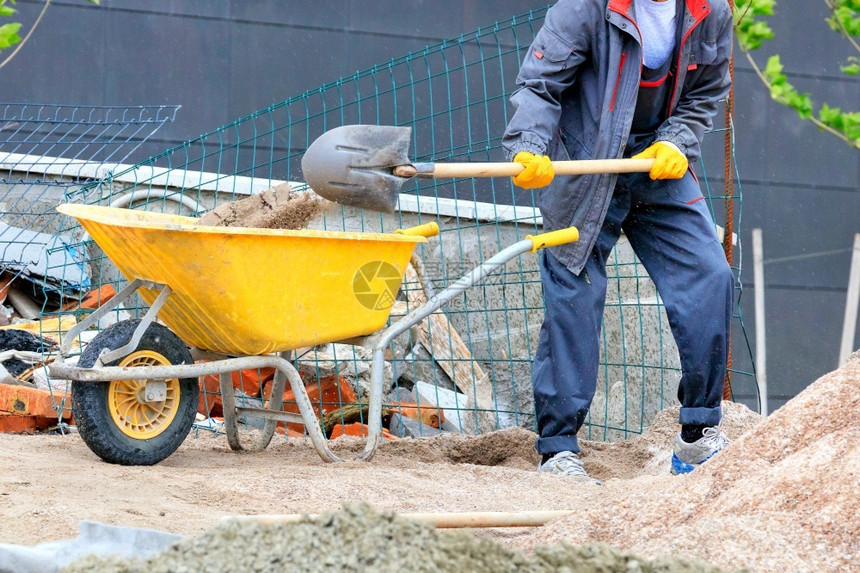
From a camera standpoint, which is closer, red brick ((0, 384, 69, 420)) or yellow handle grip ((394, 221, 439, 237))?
yellow handle grip ((394, 221, 439, 237))

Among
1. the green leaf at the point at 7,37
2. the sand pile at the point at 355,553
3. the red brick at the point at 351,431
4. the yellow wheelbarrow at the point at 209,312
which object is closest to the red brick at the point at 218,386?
the red brick at the point at 351,431

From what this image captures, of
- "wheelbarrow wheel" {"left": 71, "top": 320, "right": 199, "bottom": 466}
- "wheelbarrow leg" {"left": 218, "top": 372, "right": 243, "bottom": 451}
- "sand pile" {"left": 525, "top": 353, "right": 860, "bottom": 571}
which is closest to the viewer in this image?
"sand pile" {"left": 525, "top": 353, "right": 860, "bottom": 571}

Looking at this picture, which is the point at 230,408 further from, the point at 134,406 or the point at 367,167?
the point at 367,167

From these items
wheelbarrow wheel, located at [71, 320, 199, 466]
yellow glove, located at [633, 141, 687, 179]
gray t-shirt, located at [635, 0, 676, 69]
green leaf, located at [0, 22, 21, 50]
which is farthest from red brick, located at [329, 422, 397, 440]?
green leaf, located at [0, 22, 21, 50]

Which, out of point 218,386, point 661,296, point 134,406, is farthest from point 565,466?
point 218,386

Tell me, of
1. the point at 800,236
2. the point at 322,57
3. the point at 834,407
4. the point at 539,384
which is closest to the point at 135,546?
the point at 834,407

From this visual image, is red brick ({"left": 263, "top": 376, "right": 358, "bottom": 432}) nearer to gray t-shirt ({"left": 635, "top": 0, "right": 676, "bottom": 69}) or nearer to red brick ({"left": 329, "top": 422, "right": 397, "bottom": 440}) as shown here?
red brick ({"left": 329, "top": 422, "right": 397, "bottom": 440})

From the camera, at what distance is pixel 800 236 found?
22.3ft

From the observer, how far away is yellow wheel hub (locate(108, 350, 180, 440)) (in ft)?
10.00

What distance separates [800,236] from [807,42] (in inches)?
51.6

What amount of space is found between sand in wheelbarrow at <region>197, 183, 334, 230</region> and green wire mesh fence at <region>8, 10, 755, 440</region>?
0.08 m

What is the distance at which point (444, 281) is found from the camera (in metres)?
5.12

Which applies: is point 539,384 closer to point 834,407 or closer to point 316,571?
point 834,407

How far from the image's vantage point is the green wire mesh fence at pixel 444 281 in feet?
14.9
